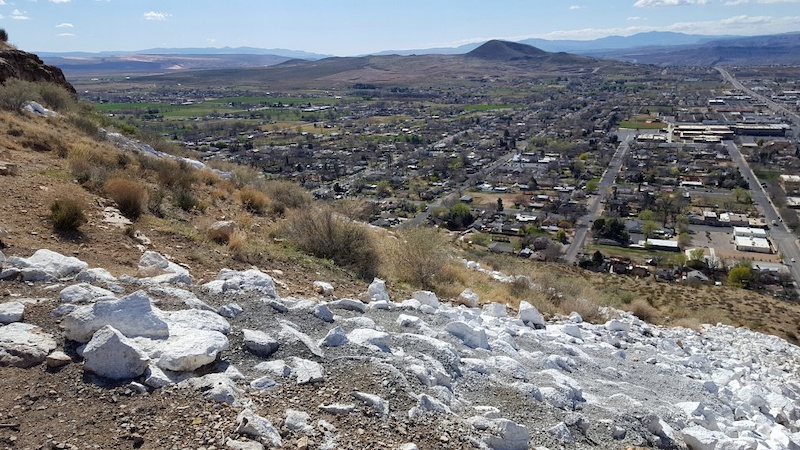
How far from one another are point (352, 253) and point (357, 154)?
50.7m

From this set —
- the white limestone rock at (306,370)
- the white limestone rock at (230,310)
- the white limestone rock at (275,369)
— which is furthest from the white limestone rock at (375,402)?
the white limestone rock at (230,310)

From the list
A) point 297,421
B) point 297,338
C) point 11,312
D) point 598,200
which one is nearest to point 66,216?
point 11,312

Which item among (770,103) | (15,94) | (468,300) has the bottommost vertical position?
(770,103)

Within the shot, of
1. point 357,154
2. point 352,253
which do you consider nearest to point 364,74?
point 357,154

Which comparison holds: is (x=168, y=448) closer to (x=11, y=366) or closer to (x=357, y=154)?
(x=11, y=366)

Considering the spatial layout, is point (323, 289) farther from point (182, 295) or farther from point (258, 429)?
point (258, 429)

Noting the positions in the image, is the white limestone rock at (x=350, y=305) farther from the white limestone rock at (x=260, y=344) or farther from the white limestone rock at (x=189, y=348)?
the white limestone rock at (x=189, y=348)

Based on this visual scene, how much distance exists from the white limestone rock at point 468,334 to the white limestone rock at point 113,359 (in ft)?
11.0

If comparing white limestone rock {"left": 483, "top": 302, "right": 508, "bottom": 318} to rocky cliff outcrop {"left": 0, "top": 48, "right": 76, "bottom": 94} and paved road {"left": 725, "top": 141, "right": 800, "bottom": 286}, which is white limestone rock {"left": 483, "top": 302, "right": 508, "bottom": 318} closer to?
rocky cliff outcrop {"left": 0, "top": 48, "right": 76, "bottom": 94}

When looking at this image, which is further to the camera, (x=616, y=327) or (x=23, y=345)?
(x=616, y=327)

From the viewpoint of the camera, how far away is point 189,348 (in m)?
4.20

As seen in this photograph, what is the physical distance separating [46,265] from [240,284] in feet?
6.25

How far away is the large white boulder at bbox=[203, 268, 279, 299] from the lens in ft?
19.5

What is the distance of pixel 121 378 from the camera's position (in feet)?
12.7
